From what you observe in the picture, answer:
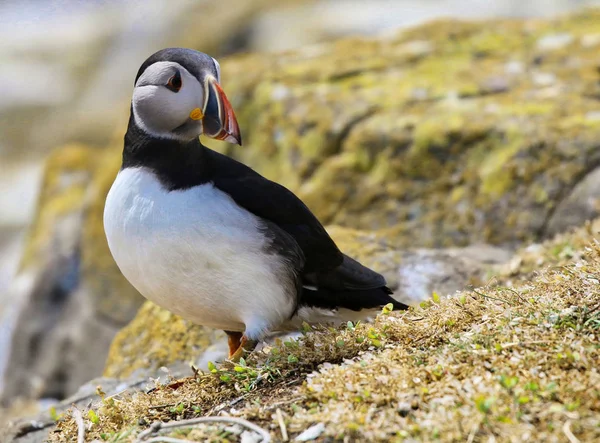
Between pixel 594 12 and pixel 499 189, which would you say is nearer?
pixel 499 189

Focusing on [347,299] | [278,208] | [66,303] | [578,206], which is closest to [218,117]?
[278,208]

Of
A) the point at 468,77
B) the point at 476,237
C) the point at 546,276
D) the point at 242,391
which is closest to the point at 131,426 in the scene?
the point at 242,391

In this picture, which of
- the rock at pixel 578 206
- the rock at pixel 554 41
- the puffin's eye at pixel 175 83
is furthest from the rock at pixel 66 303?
the rock at pixel 554 41

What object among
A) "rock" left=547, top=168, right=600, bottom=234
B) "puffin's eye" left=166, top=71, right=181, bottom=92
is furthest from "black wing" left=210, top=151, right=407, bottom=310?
"rock" left=547, top=168, right=600, bottom=234

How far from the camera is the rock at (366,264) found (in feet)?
20.5

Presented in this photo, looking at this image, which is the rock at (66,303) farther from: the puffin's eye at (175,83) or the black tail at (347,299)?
the puffin's eye at (175,83)

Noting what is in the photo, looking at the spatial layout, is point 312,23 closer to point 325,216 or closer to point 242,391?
point 325,216

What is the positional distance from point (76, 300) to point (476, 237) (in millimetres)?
4827

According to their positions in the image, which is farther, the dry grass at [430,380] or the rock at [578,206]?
the rock at [578,206]

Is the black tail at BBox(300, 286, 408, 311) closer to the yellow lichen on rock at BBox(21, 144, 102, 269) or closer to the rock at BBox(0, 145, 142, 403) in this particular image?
the rock at BBox(0, 145, 142, 403)

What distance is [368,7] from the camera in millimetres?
18750

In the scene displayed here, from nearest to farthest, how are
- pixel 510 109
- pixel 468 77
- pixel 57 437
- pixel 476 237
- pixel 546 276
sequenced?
pixel 57 437, pixel 546 276, pixel 476 237, pixel 510 109, pixel 468 77

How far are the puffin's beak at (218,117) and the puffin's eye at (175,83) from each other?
16cm

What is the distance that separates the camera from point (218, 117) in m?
4.40
